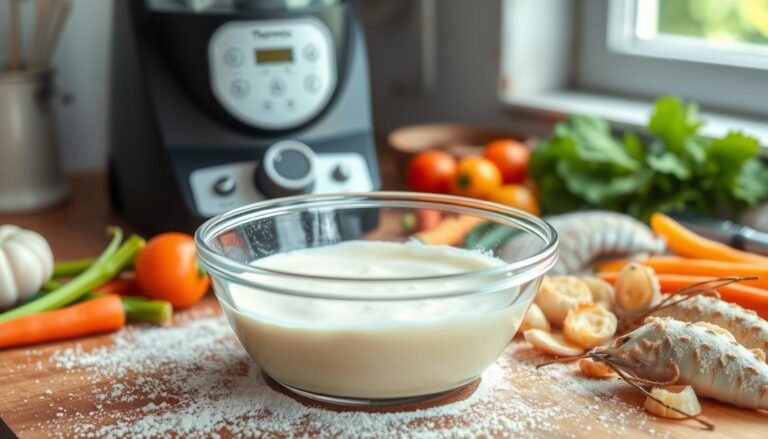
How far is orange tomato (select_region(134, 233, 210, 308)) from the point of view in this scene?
1087 mm

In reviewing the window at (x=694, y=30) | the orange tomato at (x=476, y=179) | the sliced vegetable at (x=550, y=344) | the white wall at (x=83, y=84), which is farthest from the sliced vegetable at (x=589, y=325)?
the white wall at (x=83, y=84)

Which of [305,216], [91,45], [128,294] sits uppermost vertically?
[91,45]

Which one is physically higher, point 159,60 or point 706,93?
point 159,60

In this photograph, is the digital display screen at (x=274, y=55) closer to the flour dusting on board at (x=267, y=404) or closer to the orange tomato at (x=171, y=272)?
the orange tomato at (x=171, y=272)

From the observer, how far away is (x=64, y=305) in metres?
1.08

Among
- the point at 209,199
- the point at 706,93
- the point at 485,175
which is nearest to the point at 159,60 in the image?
the point at 209,199

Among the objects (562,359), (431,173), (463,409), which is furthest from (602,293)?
(431,173)

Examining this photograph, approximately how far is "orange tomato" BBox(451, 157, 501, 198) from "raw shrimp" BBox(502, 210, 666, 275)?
0.23 metres

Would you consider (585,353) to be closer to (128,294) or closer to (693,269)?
(693,269)

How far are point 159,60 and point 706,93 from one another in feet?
Answer: 2.73

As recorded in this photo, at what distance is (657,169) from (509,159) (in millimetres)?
257

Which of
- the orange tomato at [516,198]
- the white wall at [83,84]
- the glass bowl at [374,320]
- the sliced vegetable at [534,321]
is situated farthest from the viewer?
the white wall at [83,84]

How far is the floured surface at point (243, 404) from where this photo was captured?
81 cm

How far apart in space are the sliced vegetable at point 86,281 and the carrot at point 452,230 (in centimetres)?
35
